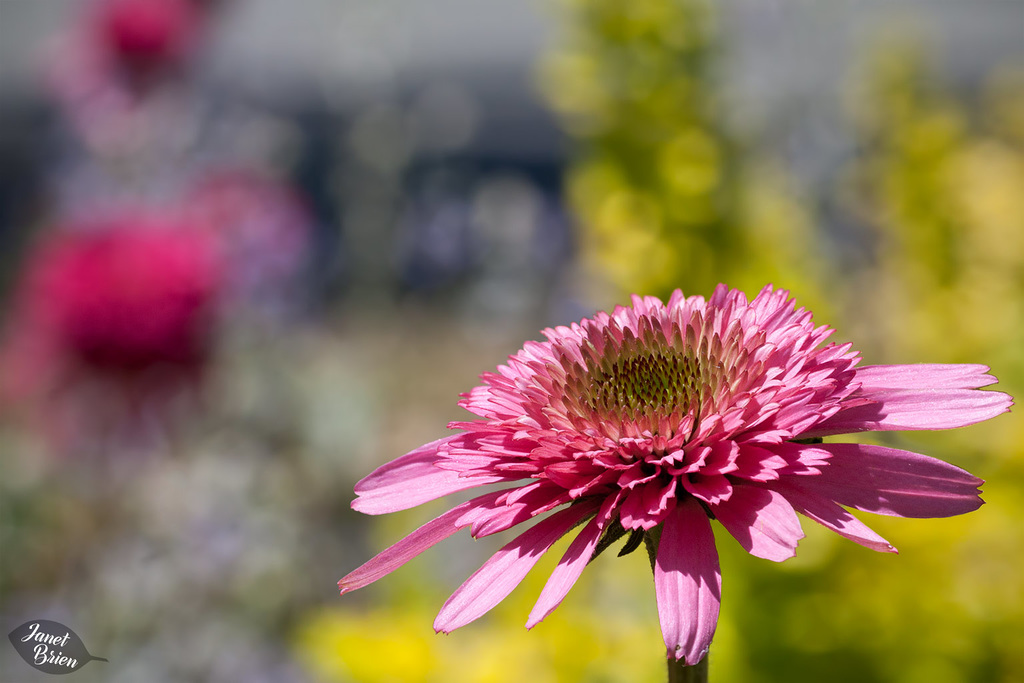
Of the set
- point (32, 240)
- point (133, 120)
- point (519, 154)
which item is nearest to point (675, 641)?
point (133, 120)

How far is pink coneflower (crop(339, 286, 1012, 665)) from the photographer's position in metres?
0.39

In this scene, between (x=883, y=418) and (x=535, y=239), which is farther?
(x=535, y=239)

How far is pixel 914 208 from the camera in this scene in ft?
6.23

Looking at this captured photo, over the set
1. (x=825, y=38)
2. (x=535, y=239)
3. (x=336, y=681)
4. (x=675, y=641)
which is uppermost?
(x=535, y=239)

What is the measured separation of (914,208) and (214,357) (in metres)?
1.35

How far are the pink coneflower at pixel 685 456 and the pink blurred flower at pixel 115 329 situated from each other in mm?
1044

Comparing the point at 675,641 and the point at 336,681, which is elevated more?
the point at 336,681

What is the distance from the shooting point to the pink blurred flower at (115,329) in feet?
4.58

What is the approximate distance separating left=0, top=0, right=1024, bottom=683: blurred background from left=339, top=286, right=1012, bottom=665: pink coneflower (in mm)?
574

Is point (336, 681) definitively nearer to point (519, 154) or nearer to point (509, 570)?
point (509, 570)

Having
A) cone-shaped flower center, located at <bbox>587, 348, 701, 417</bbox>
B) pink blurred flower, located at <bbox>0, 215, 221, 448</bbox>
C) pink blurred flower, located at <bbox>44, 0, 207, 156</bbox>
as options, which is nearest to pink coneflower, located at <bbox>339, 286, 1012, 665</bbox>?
cone-shaped flower center, located at <bbox>587, 348, 701, 417</bbox>

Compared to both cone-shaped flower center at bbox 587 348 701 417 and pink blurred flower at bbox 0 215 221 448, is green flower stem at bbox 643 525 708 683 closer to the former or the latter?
cone-shaped flower center at bbox 587 348 701 417

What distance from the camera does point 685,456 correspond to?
1.47 feet

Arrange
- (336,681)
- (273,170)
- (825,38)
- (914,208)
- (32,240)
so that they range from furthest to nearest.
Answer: (32,240) → (273,170) → (825,38) → (914,208) → (336,681)
